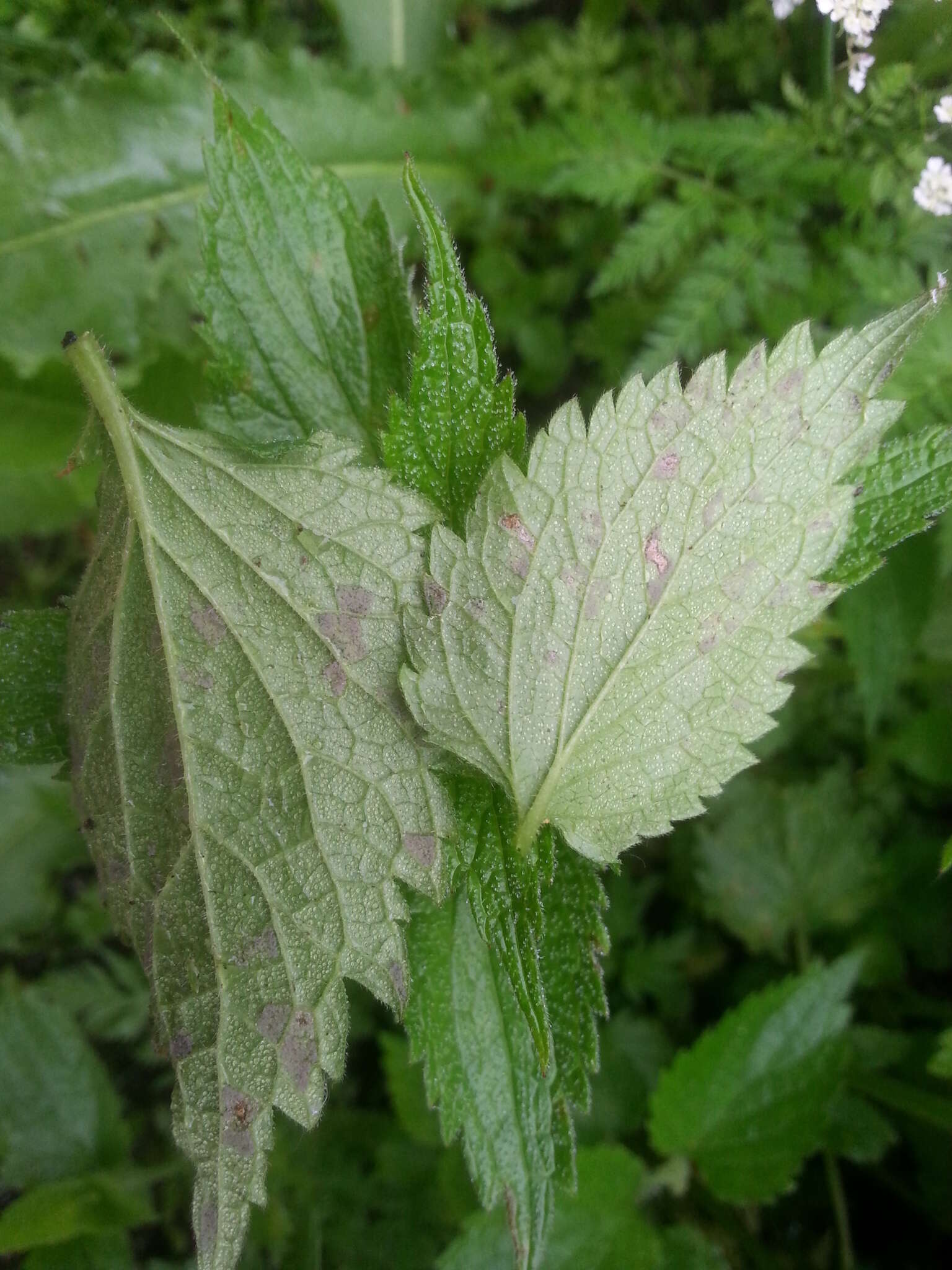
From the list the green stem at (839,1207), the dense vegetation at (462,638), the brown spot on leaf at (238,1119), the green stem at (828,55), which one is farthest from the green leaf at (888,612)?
the brown spot on leaf at (238,1119)

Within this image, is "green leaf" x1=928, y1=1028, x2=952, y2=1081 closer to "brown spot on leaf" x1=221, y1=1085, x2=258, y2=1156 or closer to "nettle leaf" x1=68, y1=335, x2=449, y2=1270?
"nettle leaf" x1=68, y1=335, x2=449, y2=1270

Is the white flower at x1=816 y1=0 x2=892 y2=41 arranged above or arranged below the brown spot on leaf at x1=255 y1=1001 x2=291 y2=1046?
above

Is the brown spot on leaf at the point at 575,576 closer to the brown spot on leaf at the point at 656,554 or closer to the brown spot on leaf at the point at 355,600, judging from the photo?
the brown spot on leaf at the point at 656,554

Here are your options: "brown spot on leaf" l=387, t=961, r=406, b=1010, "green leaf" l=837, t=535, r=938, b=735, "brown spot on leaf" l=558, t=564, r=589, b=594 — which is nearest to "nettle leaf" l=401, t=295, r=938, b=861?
"brown spot on leaf" l=558, t=564, r=589, b=594

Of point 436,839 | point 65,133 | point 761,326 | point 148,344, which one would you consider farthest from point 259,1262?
point 65,133

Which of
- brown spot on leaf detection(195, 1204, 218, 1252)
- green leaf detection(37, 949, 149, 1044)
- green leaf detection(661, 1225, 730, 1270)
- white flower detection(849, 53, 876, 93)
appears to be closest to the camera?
brown spot on leaf detection(195, 1204, 218, 1252)

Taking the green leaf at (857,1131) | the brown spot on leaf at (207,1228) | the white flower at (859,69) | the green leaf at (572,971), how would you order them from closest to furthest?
the brown spot on leaf at (207,1228) < the green leaf at (572,971) < the white flower at (859,69) < the green leaf at (857,1131)

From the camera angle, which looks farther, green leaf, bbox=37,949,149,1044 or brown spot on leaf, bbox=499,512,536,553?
green leaf, bbox=37,949,149,1044
